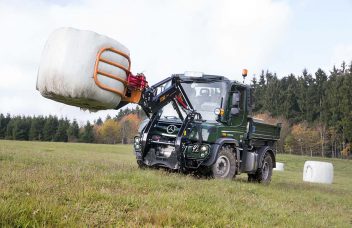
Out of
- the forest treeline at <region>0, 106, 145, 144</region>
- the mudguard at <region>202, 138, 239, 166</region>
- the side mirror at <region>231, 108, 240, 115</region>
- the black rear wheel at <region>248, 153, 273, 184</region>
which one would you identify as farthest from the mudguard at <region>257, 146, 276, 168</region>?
the forest treeline at <region>0, 106, 145, 144</region>

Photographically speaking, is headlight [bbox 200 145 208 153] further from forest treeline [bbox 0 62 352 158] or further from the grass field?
forest treeline [bbox 0 62 352 158]

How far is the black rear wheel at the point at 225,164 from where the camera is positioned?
10.4 meters

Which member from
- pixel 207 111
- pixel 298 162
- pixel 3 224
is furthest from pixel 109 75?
pixel 298 162

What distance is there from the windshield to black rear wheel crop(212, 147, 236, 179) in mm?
944

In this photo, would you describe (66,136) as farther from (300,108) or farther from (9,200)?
(9,200)

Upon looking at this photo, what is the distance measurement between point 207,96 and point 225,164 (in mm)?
1871

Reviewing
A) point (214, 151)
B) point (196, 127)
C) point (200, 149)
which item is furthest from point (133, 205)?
point (196, 127)

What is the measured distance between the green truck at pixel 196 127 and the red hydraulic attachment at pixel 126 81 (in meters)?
0.44

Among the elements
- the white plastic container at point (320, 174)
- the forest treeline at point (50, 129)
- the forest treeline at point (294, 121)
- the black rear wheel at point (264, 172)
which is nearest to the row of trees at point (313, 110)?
the forest treeline at point (294, 121)

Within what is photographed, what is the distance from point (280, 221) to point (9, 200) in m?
3.80

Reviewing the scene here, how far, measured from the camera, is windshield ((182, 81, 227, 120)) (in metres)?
10.8

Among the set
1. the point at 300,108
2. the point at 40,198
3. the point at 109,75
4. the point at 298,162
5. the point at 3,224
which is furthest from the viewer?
the point at 300,108

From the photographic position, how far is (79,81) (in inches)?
295

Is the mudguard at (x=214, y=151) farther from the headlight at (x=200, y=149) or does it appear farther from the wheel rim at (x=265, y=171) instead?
the wheel rim at (x=265, y=171)
